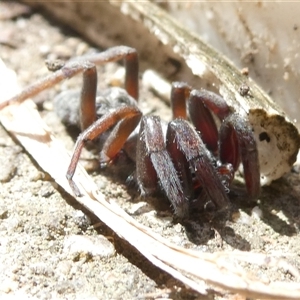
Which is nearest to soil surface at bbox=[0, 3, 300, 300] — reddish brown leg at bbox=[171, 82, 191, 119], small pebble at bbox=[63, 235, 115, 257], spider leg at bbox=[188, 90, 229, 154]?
small pebble at bbox=[63, 235, 115, 257]

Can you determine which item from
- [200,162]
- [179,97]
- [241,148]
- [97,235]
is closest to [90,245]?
[97,235]

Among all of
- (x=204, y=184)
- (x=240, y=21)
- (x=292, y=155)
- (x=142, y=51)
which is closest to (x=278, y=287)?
(x=204, y=184)

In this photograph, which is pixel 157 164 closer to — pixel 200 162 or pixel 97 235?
pixel 200 162

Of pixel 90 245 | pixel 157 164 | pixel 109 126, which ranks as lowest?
pixel 90 245

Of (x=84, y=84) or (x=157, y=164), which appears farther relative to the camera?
(x=84, y=84)

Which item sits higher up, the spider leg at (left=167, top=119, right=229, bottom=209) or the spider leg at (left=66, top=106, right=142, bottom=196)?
the spider leg at (left=167, top=119, right=229, bottom=209)

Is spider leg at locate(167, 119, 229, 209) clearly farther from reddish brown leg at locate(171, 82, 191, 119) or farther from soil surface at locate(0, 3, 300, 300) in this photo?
reddish brown leg at locate(171, 82, 191, 119)
